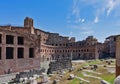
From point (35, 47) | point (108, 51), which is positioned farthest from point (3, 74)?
point (108, 51)

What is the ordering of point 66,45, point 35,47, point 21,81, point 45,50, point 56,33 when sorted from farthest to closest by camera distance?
1. point 56,33
2. point 66,45
3. point 45,50
4. point 35,47
5. point 21,81

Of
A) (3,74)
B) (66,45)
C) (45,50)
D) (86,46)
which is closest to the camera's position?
(3,74)

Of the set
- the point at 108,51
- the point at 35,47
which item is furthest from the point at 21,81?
the point at 108,51

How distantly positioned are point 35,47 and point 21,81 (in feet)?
52.7

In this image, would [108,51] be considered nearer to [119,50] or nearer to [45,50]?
[45,50]

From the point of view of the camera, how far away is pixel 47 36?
104 meters

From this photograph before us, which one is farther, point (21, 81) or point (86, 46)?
point (86, 46)

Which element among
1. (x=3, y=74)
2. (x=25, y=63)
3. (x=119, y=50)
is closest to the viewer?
(x=119, y=50)

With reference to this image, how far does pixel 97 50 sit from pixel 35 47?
49.9m

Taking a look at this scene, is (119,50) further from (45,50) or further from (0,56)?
(45,50)

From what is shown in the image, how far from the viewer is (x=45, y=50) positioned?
86.4m

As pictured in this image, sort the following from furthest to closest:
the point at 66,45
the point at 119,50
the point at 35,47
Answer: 1. the point at 66,45
2. the point at 35,47
3. the point at 119,50

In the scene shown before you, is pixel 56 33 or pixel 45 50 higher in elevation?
pixel 56 33

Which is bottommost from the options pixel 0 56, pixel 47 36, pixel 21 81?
pixel 21 81
